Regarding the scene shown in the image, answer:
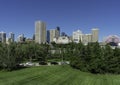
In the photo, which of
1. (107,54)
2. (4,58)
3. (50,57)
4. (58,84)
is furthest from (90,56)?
(50,57)

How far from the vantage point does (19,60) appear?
4328 centimetres

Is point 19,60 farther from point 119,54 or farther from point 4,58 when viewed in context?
point 119,54

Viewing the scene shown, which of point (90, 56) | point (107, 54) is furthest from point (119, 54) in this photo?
point (90, 56)

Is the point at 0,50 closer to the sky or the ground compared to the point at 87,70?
closer to the sky

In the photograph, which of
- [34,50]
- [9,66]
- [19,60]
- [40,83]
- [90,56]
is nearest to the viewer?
[40,83]

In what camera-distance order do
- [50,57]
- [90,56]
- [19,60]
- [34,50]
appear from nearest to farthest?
1. [19,60]
2. [90,56]
3. [34,50]
4. [50,57]

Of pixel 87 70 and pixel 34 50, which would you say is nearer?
pixel 87 70

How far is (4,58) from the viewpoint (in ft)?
131

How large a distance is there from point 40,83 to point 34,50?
45.7 metres

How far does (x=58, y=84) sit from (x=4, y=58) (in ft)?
55.2

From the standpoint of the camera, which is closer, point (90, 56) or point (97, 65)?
point (97, 65)

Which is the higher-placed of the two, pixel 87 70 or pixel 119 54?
pixel 119 54

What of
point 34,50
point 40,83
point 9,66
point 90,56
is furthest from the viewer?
point 34,50

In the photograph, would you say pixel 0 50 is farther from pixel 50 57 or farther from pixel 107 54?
pixel 50 57
